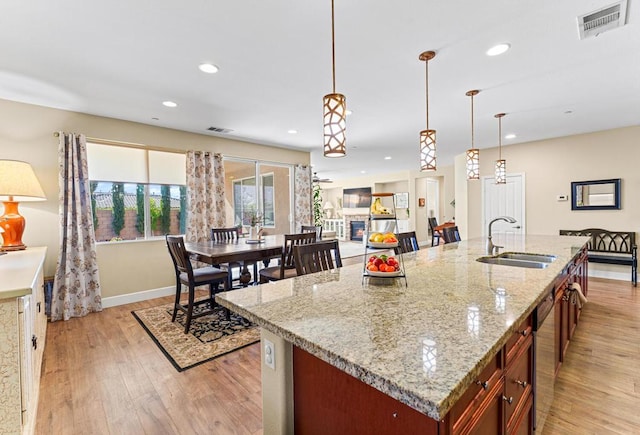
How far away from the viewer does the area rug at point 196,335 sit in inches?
102

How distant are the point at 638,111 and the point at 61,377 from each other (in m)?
7.04

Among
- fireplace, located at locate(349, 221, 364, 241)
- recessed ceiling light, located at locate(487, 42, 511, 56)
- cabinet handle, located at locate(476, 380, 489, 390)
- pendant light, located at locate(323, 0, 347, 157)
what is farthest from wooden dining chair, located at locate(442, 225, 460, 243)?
fireplace, located at locate(349, 221, 364, 241)

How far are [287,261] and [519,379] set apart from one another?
2.55 metres

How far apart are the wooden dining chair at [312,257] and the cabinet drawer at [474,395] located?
123 cm

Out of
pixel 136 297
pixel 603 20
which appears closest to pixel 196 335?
pixel 136 297

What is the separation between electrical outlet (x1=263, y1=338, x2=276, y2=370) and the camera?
3.81 feet

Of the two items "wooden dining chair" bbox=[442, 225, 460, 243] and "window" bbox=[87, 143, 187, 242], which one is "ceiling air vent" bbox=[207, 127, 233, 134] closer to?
"window" bbox=[87, 143, 187, 242]

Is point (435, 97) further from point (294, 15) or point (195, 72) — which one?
point (195, 72)

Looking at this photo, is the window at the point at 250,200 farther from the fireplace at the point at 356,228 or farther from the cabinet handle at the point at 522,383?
the fireplace at the point at 356,228

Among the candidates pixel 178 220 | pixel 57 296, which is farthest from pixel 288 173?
pixel 57 296

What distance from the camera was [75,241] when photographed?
3.64 metres

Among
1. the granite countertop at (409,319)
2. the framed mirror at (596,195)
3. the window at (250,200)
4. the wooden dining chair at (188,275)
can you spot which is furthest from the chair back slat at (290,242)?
the framed mirror at (596,195)

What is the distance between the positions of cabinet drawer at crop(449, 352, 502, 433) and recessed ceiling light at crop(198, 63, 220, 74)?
291 cm

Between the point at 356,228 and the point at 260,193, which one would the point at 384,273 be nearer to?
the point at 260,193
